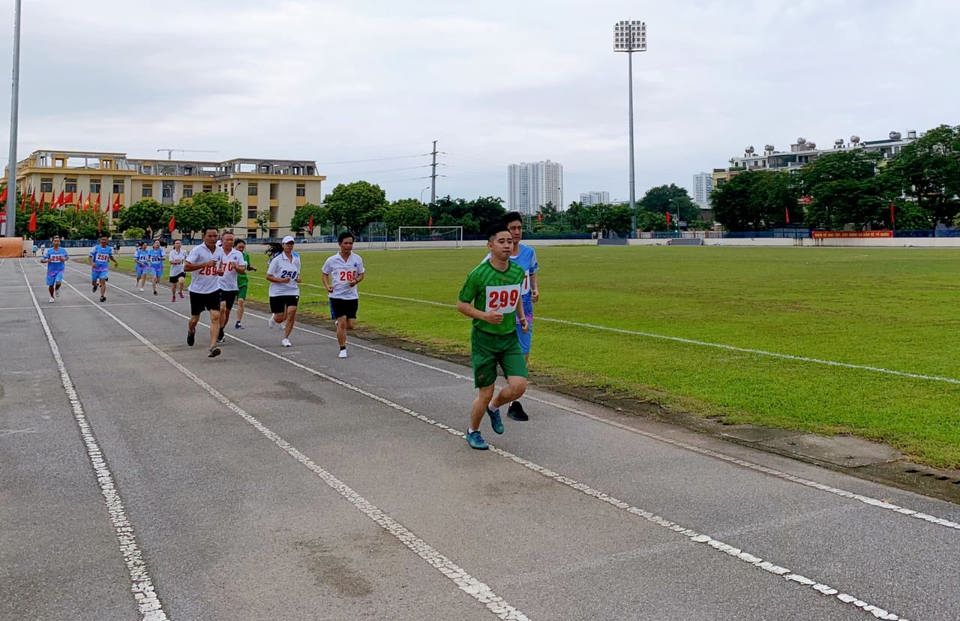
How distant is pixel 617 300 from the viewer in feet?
70.4

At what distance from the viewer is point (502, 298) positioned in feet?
23.7

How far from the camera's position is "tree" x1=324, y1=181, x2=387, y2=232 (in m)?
111

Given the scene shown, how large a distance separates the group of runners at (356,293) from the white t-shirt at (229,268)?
0.05ft

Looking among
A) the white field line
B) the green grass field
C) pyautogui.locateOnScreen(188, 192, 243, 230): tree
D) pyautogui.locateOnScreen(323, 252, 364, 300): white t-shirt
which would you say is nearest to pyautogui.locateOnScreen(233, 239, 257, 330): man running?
the green grass field

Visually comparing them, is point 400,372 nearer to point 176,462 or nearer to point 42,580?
point 176,462

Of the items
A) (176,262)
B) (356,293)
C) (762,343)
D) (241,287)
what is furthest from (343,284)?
(176,262)

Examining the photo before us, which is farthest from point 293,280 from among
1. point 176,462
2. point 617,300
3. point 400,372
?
point 617,300

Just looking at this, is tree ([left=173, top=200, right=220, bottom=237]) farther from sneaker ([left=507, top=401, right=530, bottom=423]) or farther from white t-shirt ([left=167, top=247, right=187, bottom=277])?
sneaker ([left=507, top=401, right=530, bottom=423])

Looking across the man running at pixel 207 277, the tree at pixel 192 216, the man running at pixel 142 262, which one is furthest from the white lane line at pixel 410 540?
the tree at pixel 192 216

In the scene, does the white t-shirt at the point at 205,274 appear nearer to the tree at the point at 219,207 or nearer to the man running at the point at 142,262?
the man running at the point at 142,262

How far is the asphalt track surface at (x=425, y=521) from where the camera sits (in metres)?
4.16

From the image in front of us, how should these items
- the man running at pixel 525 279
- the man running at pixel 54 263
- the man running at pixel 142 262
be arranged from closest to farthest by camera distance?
the man running at pixel 525 279 < the man running at pixel 54 263 < the man running at pixel 142 262

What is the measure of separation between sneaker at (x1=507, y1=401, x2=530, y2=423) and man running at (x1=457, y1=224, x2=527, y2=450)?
90 centimetres

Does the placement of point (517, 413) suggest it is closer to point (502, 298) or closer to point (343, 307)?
point (502, 298)
